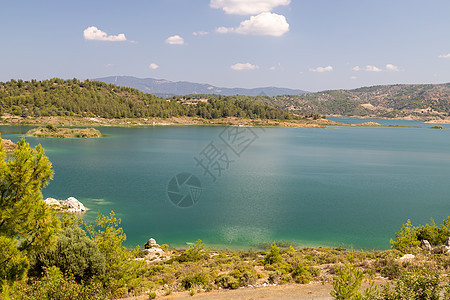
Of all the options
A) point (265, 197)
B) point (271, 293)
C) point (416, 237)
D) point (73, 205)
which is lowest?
point (265, 197)

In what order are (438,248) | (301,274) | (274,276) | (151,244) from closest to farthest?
(274,276), (301,274), (438,248), (151,244)

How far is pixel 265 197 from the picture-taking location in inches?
1848

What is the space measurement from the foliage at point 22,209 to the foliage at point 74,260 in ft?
11.4

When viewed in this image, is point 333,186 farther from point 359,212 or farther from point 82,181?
point 82,181

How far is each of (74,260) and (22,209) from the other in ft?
17.1

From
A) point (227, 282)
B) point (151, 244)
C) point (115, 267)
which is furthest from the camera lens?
point (151, 244)

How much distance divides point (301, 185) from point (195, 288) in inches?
1625

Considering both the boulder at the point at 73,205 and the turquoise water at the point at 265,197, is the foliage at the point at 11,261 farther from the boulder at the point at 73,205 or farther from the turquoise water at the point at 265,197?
the boulder at the point at 73,205

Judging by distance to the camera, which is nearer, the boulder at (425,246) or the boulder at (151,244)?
the boulder at (425,246)

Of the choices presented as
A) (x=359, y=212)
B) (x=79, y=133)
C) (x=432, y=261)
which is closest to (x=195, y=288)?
(x=432, y=261)

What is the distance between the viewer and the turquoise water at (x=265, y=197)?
33.8 metres

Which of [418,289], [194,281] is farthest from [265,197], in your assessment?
[418,289]

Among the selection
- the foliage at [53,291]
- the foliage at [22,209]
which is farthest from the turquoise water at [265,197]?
the foliage at [22,209]

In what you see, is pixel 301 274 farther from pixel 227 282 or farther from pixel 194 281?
pixel 194 281
